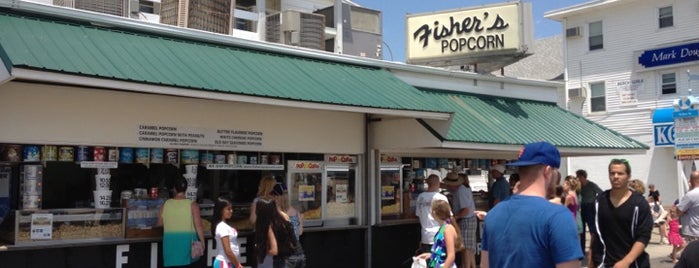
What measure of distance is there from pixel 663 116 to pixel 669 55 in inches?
96.7

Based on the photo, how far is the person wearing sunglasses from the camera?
5.55 meters

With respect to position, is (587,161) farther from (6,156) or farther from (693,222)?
(6,156)

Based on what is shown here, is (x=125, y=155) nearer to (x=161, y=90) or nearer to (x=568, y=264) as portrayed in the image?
(x=161, y=90)

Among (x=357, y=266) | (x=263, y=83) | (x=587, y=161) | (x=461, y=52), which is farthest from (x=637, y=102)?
(x=263, y=83)

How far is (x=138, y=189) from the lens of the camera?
8.59 m

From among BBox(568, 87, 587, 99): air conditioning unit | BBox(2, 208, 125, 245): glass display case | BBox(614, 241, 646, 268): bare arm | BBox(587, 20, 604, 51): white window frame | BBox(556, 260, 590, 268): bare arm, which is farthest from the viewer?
BBox(587, 20, 604, 51): white window frame

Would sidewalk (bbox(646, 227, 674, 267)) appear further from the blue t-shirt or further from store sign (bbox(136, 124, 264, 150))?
the blue t-shirt

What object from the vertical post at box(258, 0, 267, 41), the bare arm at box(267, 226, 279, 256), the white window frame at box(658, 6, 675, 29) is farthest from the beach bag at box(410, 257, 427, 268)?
the white window frame at box(658, 6, 675, 29)

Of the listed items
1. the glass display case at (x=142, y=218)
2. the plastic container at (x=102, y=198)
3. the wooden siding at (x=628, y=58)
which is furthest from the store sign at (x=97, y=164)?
the wooden siding at (x=628, y=58)

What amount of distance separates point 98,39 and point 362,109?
10.8ft

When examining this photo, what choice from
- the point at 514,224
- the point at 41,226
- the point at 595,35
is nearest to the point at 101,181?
the point at 41,226

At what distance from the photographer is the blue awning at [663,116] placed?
2564 cm

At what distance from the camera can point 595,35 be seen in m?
29.2

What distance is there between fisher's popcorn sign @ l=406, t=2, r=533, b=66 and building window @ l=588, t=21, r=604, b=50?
676 inches
